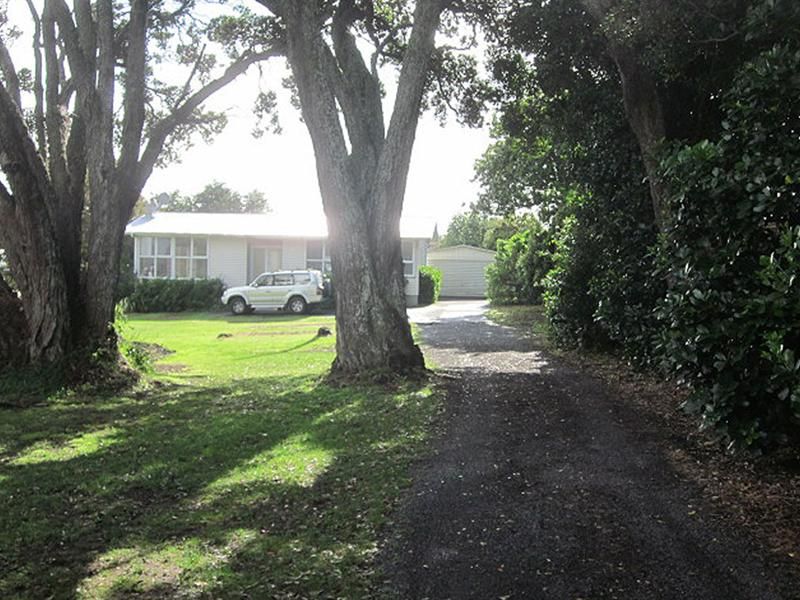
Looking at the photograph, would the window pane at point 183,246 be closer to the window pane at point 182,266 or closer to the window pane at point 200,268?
the window pane at point 182,266

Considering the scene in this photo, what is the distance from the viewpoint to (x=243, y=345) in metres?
17.7

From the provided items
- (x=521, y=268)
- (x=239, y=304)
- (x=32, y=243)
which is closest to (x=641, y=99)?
(x=32, y=243)

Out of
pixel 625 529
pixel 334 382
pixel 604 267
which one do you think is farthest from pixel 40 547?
pixel 604 267

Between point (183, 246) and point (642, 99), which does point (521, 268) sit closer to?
point (183, 246)

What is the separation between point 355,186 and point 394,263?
1266 millimetres

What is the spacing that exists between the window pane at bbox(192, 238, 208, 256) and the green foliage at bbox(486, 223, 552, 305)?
13020mm

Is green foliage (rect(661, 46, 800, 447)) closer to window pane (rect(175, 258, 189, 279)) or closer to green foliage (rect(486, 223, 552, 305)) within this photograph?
green foliage (rect(486, 223, 552, 305))

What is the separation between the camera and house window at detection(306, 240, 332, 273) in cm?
3256

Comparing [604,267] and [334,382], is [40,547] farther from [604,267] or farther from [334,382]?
[604,267]

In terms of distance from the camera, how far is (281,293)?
91.1 feet

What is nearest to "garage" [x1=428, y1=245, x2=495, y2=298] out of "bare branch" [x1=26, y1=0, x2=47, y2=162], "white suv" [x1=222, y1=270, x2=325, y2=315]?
"white suv" [x1=222, y1=270, x2=325, y2=315]

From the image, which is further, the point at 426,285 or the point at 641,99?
the point at 426,285

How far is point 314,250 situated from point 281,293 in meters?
5.56

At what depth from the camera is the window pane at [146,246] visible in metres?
33.0
